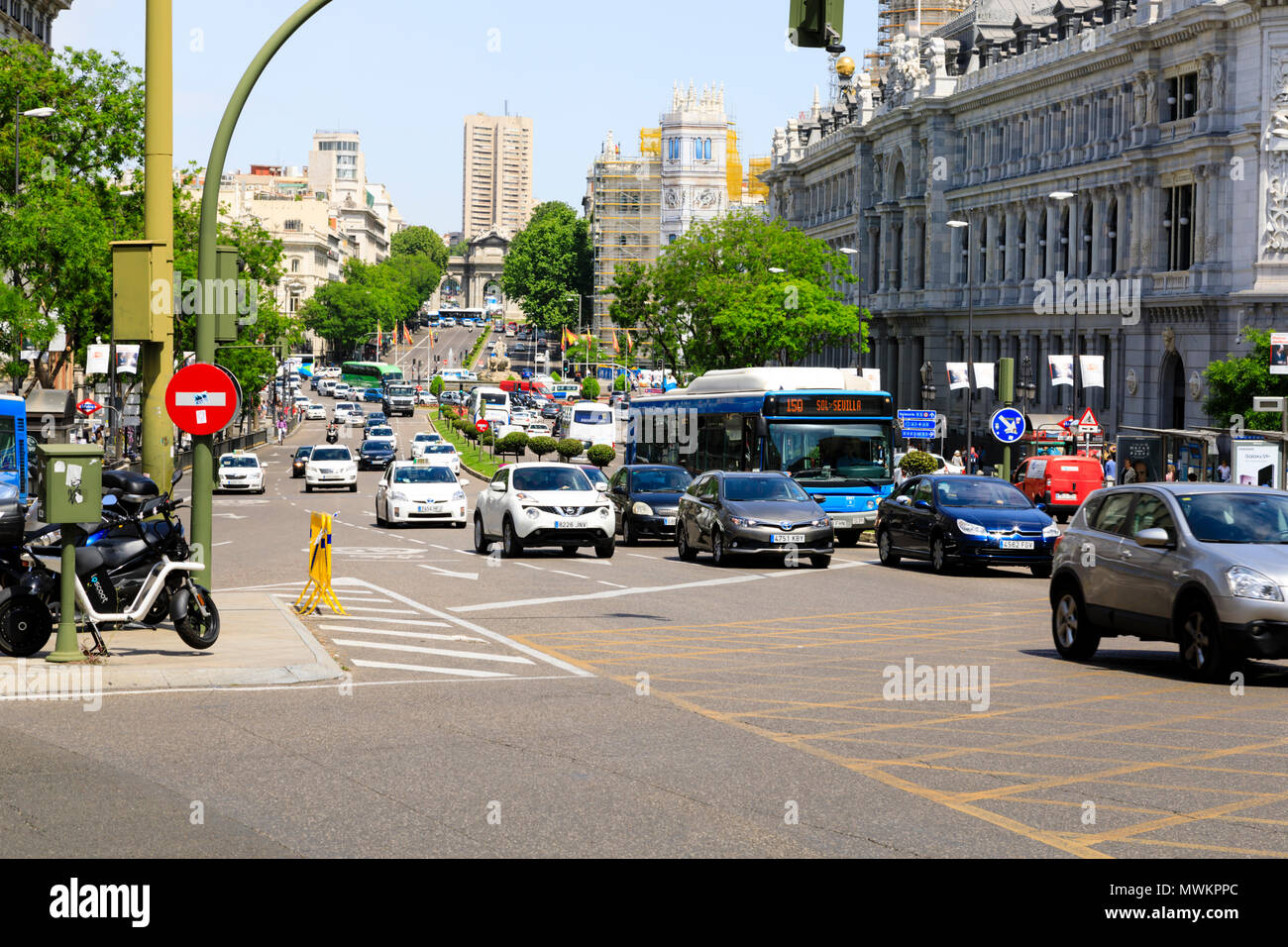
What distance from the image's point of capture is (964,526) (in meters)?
28.2

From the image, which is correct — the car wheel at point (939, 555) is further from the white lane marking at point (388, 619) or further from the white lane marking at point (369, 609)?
the white lane marking at point (388, 619)

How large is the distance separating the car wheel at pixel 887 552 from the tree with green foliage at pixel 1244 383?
26.6 meters

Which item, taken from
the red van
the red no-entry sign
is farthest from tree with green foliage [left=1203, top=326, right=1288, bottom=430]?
the red no-entry sign

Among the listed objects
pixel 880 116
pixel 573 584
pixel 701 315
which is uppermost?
pixel 880 116

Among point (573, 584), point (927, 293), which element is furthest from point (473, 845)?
point (927, 293)

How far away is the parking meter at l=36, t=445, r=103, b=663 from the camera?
1430cm

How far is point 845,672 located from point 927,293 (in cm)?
7843

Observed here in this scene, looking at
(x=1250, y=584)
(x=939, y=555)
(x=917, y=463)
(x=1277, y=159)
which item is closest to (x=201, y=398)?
(x=1250, y=584)

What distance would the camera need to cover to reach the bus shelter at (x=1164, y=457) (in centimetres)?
4289

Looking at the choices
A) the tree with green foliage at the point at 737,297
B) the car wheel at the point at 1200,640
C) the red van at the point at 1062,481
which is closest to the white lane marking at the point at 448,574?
the car wheel at the point at 1200,640

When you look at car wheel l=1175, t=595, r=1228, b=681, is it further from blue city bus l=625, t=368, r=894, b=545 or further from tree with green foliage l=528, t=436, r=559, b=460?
tree with green foliage l=528, t=436, r=559, b=460

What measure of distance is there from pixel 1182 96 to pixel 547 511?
4549 centimetres
